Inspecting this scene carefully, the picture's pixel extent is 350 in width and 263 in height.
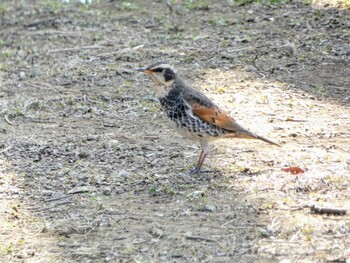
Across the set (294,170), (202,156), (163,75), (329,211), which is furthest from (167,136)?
(329,211)

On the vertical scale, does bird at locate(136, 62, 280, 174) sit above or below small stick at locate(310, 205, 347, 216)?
above

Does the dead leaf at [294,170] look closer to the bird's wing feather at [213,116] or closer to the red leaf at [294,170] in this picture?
the red leaf at [294,170]

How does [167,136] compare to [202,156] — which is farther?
[167,136]

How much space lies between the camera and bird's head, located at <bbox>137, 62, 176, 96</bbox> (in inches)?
268

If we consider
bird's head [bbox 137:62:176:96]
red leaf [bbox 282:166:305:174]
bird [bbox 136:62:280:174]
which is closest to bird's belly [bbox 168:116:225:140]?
bird [bbox 136:62:280:174]

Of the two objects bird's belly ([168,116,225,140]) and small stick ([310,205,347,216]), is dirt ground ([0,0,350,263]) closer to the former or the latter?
small stick ([310,205,347,216])

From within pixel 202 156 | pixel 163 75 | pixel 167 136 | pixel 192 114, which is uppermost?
pixel 163 75

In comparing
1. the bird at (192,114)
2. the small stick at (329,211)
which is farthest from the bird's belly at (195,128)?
the small stick at (329,211)

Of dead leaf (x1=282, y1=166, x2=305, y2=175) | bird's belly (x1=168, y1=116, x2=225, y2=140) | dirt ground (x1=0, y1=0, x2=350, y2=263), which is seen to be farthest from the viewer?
bird's belly (x1=168, y1=116, x2=225, y2=140)

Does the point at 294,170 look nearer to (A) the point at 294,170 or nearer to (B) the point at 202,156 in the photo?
(A) the point at 294,170

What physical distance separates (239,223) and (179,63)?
14.8 feet

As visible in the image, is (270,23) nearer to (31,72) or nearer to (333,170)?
(31,72)

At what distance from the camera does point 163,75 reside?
6828 millimetres

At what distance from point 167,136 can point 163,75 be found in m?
1.20
